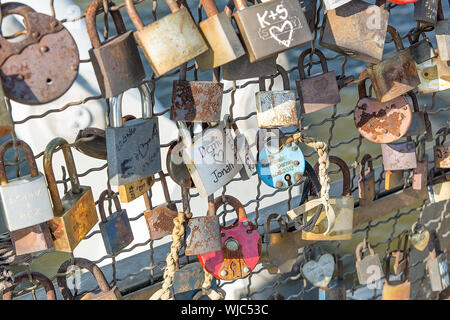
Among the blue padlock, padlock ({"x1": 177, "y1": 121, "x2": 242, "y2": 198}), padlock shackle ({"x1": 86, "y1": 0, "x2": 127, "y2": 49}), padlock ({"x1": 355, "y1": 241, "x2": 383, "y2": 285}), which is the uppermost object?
padlock shackle ({"x1": 86, "y1": 0, "x2": 127, "y2": 49})

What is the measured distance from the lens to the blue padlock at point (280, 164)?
3.16 feet

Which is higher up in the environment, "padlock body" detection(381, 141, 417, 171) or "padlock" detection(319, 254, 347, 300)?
"padlock body" detection(381, 141, 417, 171)

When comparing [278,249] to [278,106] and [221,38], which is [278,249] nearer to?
[278,106]

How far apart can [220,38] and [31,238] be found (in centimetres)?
47

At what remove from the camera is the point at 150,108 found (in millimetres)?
854

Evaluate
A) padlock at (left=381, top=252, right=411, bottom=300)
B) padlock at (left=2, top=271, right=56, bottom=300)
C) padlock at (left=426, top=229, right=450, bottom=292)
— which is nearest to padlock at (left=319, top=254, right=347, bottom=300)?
padlock at (left=381, top=252, right=411, bottom=300)

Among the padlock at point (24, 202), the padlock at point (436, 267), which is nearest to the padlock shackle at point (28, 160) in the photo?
the padlock at point (24, 202)

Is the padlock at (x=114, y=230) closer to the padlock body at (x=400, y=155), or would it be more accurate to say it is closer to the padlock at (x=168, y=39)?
the padlock at (x=168, y=39)

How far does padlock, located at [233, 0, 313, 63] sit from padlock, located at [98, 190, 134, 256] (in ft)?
1.35

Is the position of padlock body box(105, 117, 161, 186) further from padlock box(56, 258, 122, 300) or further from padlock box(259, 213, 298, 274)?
padlock box(259, 213, 298, 274)

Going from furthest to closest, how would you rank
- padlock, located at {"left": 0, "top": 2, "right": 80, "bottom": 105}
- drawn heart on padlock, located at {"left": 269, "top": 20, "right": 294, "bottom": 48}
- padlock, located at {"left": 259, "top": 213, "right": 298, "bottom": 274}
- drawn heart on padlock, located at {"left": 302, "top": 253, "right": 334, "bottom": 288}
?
drawn heart on padlock, located at {"left": 302, "top": 253, "right": 334, "bottom": 288} < padlock, located at {"left": 259, "top": 213, "right": 298, "bottom": 274} < drawn heart on padlock, located at {"left": 269, "top": 20, "right": 294, "bottom": 48} < padlock, located at {"left": 0, "top": 2, "right": 80, "bottom": 105}

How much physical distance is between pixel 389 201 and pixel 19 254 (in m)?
1.04

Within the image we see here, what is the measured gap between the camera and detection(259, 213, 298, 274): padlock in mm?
1129

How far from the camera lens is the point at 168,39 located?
73cm
